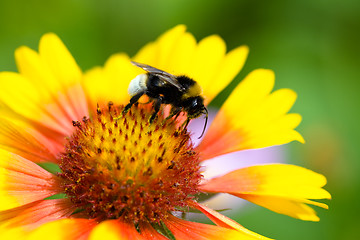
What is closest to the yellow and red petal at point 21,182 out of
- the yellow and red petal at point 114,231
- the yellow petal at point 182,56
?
the yellow and red petal at point 114,231

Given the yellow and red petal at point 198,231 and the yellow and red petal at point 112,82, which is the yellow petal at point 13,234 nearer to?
the yellow and red petal at point 198,231

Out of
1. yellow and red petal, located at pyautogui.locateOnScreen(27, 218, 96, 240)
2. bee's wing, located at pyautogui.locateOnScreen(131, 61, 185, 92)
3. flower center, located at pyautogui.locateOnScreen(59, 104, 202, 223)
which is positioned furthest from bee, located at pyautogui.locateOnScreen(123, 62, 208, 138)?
yellow and red petal, located at pyautogui.locateOnScreen(27, 218, 96, 240)

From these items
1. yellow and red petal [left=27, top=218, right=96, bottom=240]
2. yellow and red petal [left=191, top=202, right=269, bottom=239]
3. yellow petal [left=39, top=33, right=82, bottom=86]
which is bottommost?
yellow and red petal [left=27, top=218, right=96, bottom=240]

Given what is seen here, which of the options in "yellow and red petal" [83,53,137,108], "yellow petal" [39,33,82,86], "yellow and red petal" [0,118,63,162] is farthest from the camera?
"yellow and red petal" [83,53,137,108]

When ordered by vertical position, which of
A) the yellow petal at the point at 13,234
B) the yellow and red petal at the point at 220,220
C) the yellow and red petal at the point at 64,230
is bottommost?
the yellow petal at the point at 13,234

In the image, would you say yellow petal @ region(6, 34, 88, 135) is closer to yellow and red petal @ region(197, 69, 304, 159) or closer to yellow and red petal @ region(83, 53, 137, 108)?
yellow and red petal @ region(83, 53, 137, 108)

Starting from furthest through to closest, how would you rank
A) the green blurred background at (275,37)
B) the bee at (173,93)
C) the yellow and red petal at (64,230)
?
the green blurred background at (275,37) < the bee at (173,93) < the yellow and red petal at (64,230)

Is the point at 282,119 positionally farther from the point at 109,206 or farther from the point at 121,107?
the point at 109,206

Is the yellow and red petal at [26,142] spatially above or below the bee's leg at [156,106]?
below
